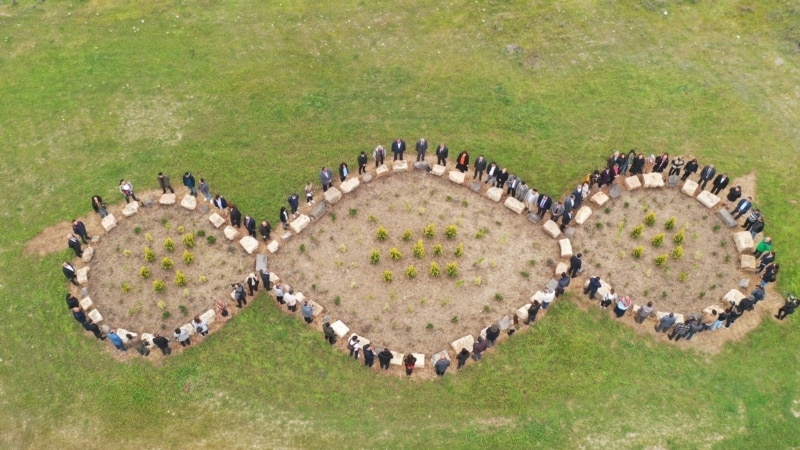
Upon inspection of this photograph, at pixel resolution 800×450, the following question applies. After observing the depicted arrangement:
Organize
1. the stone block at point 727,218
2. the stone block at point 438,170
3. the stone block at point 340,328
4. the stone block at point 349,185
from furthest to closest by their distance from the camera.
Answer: the stone block at point 438,170, the stone block at point 349,185, the stone block at point 727,218, the stone block at point 340,328

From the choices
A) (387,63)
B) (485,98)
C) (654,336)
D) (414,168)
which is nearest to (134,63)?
(387,63)

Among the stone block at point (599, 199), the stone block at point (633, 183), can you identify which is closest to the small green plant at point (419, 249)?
the stone block at point (599, 199)

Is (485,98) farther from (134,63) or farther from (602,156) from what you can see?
(134,63)

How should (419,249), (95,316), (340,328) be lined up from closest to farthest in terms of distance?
(340,328) → (95,316) → (419,249)

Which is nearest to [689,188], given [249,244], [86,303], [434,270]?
[434,270]

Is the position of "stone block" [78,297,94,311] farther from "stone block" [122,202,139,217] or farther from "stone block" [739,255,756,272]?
"stone block" [739,255,756,272]

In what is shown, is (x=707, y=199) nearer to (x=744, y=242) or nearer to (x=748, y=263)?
(x=744, y=242)

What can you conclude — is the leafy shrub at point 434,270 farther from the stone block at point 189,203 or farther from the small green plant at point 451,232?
the stone block at point 189,203
